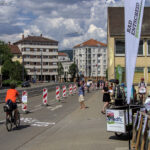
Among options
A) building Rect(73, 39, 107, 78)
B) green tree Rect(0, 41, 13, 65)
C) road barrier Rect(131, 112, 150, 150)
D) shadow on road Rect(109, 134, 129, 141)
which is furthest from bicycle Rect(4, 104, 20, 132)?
building Rect(73, 39, 107, 78)

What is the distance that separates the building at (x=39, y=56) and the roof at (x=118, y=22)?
96192 mm

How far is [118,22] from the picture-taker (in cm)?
3928

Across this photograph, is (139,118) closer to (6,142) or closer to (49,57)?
(6,142)

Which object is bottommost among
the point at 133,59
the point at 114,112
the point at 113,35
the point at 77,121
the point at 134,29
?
the point at 77,121

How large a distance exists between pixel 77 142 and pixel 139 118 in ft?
8.14

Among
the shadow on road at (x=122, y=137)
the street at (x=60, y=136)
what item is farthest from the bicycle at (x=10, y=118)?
the shadow on road at (x=122, y=137)

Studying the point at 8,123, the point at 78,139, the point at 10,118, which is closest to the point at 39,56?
the point at 10,118

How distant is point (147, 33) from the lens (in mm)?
34500

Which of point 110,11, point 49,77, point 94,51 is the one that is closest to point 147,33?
point 110,11

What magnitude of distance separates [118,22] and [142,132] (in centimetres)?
3340

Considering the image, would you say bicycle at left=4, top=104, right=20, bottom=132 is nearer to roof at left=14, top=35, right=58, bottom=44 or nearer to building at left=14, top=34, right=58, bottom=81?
building at left=14, top=34, right=58, bottom=81

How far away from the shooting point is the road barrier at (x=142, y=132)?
6.86 m

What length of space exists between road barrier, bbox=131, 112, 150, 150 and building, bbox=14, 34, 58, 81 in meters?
128

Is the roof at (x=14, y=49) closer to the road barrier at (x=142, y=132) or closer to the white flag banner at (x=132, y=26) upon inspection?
the road barrier at (x=142, y=132)
